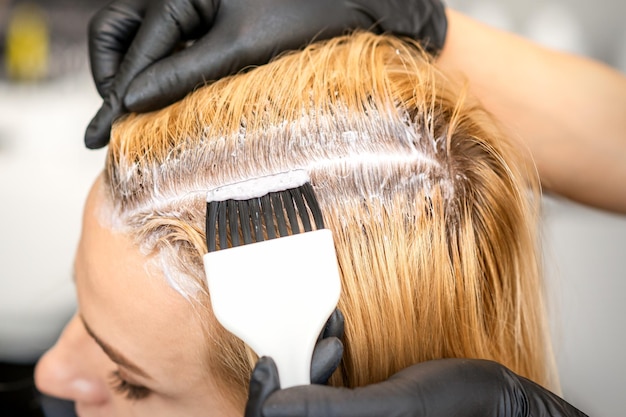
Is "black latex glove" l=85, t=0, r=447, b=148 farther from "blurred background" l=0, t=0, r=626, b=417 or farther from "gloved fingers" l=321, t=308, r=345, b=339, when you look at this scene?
"blurred background" l=0, t=0, r=626, b=417

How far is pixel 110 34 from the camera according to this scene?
98 cm

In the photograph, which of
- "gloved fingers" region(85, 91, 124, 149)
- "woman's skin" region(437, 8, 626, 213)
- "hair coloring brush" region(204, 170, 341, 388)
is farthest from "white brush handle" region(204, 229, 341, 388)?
"woman's skin" region(437, 8, 626, 213)

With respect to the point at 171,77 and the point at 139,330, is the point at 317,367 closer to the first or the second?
the point at 139,330

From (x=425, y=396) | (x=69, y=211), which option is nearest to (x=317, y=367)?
(x=425, y=396)

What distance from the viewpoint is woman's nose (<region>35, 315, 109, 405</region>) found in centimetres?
96

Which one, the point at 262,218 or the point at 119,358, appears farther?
the point at 119,358

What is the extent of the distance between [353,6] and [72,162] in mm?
1231

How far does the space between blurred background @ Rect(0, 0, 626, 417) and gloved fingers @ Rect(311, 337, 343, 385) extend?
788mm

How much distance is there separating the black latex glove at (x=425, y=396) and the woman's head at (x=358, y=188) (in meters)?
0.11

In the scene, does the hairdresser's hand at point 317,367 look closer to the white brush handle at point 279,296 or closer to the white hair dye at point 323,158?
the white brush handle at point 279,296

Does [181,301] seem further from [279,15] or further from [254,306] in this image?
[279,15]

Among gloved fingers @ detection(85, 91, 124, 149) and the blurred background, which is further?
the blurred background

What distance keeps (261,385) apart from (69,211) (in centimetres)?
145

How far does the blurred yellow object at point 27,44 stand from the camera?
6.17 ft
